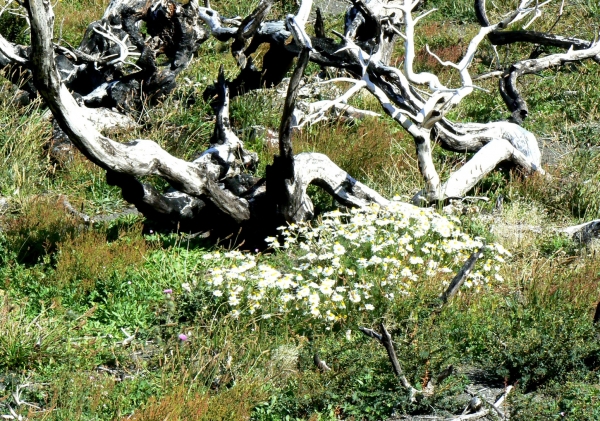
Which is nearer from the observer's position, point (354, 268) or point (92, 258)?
point (354, 268)

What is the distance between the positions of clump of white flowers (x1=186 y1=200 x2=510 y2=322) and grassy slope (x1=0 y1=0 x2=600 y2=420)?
14 cm

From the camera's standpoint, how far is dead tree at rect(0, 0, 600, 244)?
719cm

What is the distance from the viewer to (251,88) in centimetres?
1015

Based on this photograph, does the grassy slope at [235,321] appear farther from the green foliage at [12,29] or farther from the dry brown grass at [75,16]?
the dry brown grass at [75,16]

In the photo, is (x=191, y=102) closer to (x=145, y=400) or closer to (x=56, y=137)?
(x=56, y=137)

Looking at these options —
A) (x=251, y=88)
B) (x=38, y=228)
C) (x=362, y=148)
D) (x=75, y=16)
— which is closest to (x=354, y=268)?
(x=38, y=228)

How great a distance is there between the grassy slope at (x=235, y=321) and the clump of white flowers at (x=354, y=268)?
0.14 m

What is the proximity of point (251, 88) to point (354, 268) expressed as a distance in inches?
160

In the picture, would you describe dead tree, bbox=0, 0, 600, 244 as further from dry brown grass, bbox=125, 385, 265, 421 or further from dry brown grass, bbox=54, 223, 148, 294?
dry brown grass, bbox=125, 385, 265, 421

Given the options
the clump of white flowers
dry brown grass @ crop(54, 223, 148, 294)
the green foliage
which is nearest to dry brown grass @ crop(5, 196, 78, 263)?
dry brown grass @ crop(54, 223, 148, 294)

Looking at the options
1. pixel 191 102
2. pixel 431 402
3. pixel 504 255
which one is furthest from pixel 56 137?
pixel 431 402

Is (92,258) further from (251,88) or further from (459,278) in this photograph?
(251,88)

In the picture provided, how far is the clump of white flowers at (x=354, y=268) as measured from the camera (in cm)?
630

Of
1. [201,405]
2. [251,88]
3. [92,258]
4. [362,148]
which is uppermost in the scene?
[251,88]
